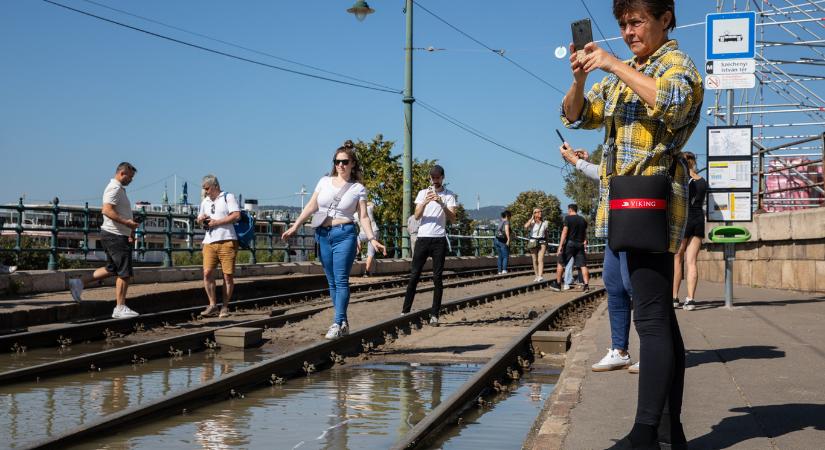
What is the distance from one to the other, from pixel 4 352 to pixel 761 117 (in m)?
30.2

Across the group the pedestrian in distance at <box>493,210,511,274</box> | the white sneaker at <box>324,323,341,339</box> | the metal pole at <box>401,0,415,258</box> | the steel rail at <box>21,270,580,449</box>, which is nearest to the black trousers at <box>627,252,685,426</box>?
the steel rail at <box>21,270,580,449</box>

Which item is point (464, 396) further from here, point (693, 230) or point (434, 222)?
point (693, 230)

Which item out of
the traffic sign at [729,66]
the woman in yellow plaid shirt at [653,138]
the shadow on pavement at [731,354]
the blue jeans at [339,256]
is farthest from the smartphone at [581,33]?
the traffic sign at [729,66]

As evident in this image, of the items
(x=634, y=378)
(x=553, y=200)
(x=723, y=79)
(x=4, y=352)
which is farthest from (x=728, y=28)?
(x=553, y=200)

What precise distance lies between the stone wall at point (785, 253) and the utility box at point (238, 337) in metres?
8.97

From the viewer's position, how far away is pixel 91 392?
691 cm

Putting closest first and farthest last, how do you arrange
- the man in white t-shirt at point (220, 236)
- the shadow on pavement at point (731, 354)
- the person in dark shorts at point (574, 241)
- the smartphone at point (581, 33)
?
the smartphone at point (581, 33) → the shadow on pavement at point (731, 354) → the man in white t-shirt at point (220, 236) → the person in dark shorts at point (574, 241)

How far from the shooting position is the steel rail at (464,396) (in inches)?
201

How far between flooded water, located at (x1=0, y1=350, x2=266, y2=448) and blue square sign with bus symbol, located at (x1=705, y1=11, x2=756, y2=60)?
732 centimetres

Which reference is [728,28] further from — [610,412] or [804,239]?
[610,412]

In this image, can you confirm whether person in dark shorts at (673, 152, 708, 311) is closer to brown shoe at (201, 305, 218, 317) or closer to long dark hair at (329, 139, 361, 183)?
long dark hair at (329, 139, 361, 183)

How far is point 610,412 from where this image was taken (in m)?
5.31

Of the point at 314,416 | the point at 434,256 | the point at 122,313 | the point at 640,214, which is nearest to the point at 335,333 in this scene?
the point at 434,256

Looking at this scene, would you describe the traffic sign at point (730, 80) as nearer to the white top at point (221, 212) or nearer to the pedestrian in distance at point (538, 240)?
the white top at point (221, 212)
